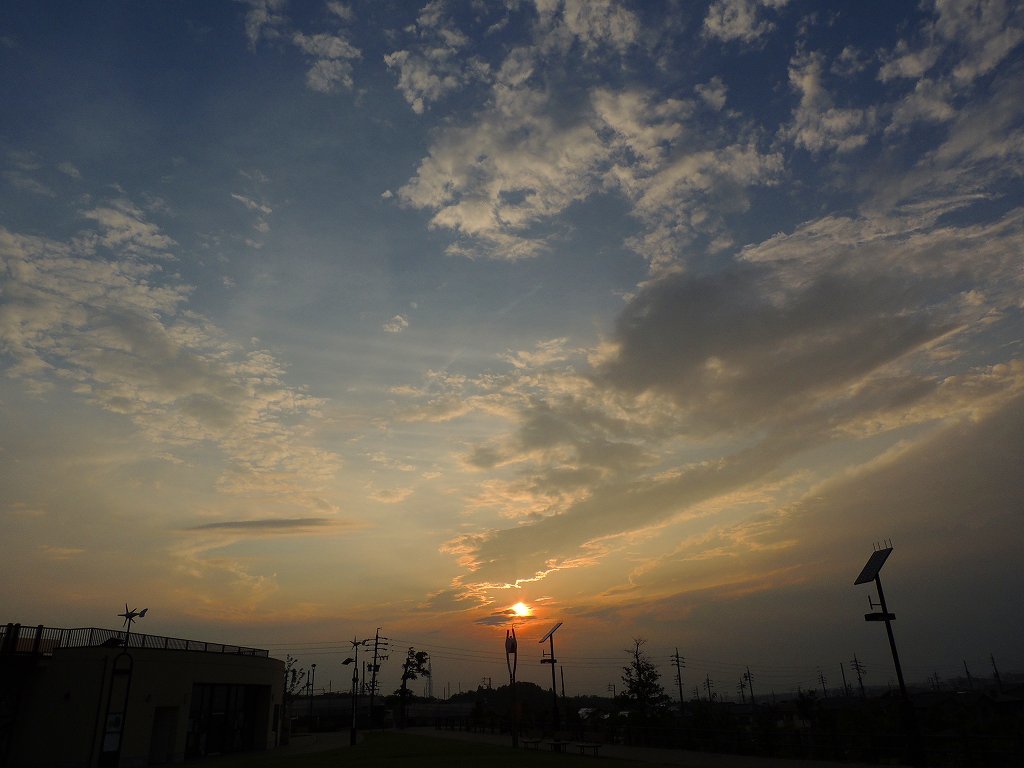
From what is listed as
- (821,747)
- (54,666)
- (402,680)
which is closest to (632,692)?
(821,747)

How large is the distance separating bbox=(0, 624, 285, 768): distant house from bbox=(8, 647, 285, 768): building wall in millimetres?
48

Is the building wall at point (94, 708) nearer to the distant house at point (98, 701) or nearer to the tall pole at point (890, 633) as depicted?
the distant house at point (98, 701)

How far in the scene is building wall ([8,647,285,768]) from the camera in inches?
1271

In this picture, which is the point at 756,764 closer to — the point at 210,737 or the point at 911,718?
the point at 911,718

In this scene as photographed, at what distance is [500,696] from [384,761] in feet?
525

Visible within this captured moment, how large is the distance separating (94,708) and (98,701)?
1.08 feet

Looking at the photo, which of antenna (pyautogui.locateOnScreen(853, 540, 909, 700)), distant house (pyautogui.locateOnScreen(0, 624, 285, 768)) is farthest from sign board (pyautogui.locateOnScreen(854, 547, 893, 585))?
Answer: distant house (pyautogui.locateOnScreen(0, 624, 285, 768))

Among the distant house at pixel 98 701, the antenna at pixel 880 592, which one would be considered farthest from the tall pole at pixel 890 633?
the distant house at pixel 98 701

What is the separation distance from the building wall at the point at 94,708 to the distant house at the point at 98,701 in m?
0.05

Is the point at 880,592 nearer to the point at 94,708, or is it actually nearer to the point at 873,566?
the point at 873,566

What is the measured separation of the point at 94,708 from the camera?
3253 cm

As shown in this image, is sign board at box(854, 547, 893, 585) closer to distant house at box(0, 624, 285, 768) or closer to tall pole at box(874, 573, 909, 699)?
tall pole at box(874, 573, 909, 699)

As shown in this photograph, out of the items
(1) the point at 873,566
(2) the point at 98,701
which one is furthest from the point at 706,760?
(2) the point at 98,701

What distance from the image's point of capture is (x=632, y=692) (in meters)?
50.2
